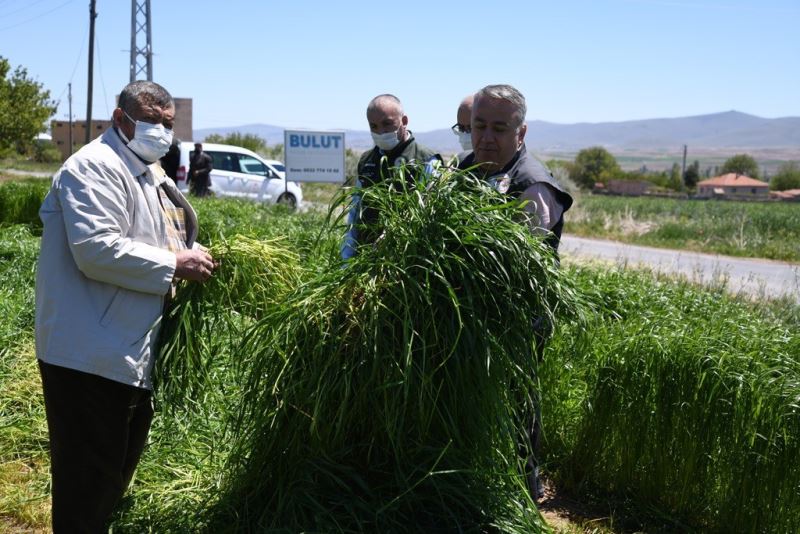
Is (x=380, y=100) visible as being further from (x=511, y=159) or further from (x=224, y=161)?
(x=224, y=161)

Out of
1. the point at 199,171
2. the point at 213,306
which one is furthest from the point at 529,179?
the point at 199,171

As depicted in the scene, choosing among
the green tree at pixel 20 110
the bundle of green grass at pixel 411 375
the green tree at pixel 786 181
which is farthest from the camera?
the green tree at pixel 786 181

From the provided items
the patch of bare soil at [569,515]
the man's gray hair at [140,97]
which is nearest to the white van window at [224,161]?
the patch of bare soil at [569,515]

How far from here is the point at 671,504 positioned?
3637 mm

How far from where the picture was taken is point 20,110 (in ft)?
112

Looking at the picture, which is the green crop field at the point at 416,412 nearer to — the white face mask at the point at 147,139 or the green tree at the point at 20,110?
the white face mask at the point at 147,139

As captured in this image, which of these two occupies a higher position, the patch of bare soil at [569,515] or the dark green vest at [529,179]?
the dark green vest at [529,179]

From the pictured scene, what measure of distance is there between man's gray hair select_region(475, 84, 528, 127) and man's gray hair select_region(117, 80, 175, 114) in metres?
1.22

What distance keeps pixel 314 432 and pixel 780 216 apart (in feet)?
91.0

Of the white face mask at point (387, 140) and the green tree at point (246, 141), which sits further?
the green tree at point (246, 141)

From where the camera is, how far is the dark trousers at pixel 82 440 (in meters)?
2.82

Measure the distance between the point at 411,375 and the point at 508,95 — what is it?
1243mm

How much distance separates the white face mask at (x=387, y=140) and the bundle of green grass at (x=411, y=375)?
5.52 feet

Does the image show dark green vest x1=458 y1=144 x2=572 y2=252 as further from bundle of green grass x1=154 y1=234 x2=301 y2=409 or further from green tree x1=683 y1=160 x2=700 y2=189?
green tree x1=683 y1=160 x2=700 y2=189
